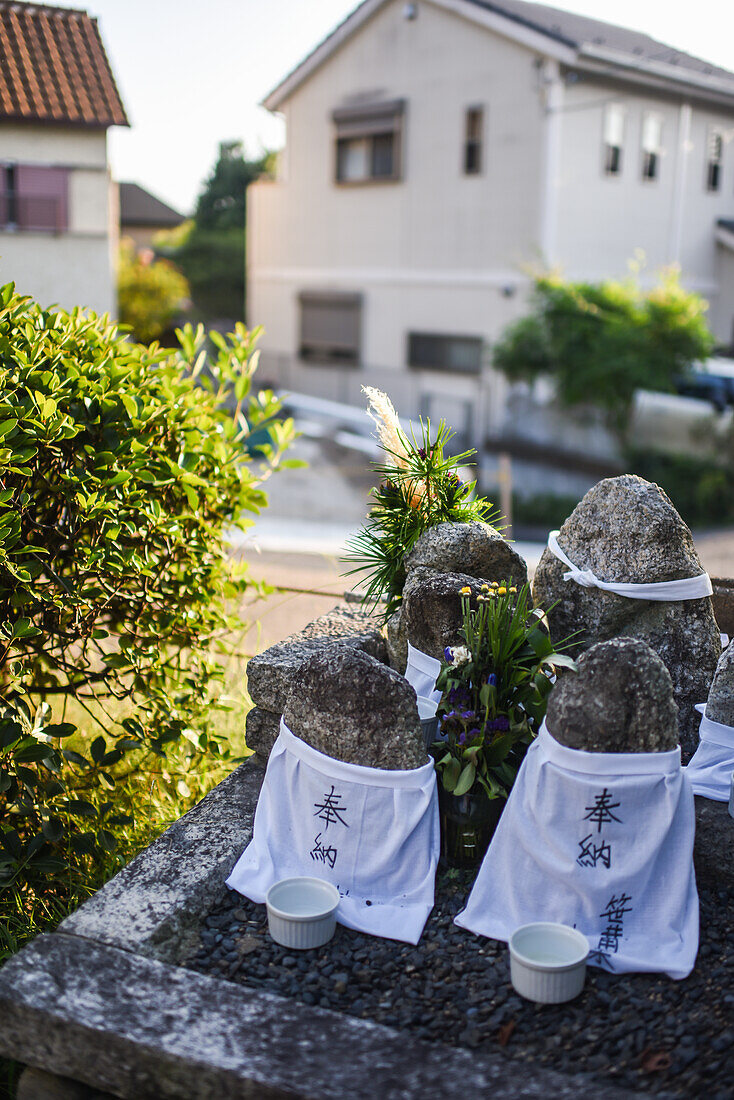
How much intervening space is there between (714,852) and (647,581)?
100cm

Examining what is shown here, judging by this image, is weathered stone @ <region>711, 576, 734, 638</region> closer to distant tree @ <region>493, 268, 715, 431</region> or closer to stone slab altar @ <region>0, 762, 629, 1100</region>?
stone slab altar @ <region>0, 762, 629, 1100</region>

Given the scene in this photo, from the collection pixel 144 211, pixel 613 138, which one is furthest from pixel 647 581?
pixel 144 211

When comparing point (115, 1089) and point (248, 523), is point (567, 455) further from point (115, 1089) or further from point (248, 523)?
point (115, 1089)

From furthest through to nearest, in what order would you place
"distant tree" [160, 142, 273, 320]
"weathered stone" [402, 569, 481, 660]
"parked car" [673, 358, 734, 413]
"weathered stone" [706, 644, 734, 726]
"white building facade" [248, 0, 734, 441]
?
"distant tree" [160, 142, 273, 320], "white building facade" [248, 0, 734, 441], "parked car" [673, 358, 734, 413], "weathered stone" [402, 569, 481, 660], "weathered stone" [706, 644, 734, 726]

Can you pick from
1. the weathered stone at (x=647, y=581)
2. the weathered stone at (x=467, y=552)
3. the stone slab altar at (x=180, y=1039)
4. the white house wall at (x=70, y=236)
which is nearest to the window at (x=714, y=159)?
the white house wall at (x=70, y=236)

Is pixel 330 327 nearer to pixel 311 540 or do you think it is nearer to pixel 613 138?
pixel 613 138

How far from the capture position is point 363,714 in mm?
3033

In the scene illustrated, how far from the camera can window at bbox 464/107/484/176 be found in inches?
674

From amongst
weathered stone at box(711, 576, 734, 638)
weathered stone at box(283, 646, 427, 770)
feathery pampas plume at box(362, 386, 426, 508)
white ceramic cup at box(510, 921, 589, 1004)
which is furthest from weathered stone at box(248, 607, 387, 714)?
weathered stone at box(711, 576, 734, 638)

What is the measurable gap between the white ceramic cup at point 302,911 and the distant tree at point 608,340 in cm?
1256

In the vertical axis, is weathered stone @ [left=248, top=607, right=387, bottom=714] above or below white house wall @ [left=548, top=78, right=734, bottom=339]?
below

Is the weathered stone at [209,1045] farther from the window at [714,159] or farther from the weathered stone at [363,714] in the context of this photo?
the window at [714,159]

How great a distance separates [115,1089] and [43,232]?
14658mm

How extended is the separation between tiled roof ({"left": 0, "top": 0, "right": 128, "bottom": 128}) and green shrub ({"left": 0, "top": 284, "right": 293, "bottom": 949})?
11648mm
